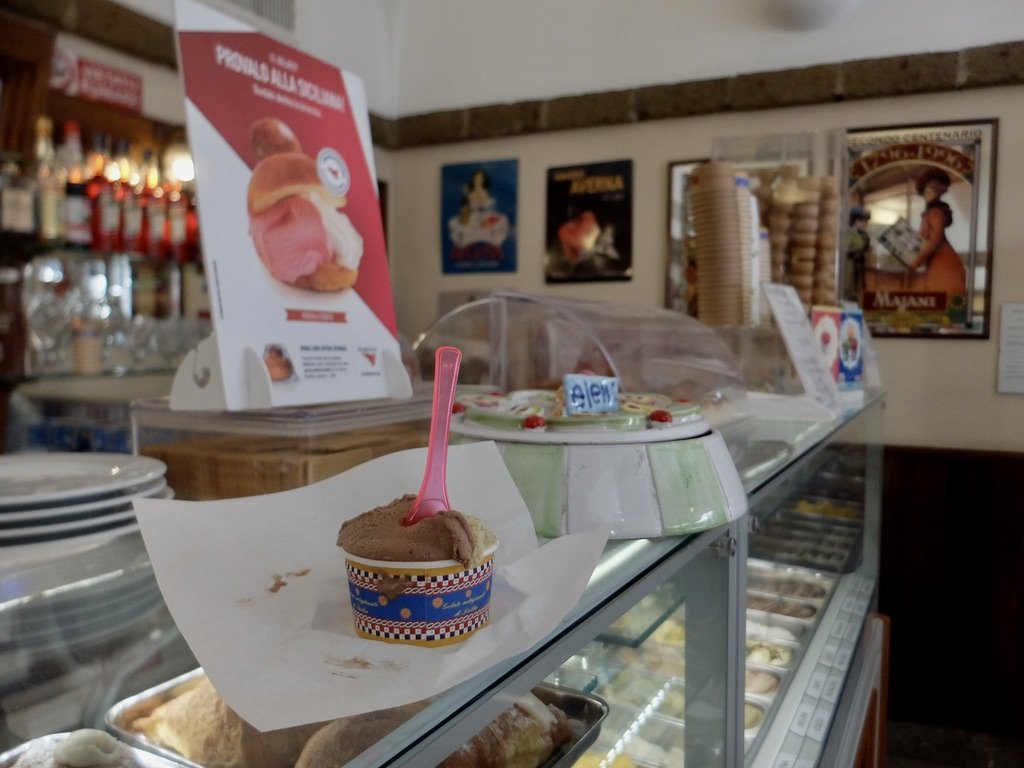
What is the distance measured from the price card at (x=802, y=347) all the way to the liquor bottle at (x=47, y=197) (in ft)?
7.46

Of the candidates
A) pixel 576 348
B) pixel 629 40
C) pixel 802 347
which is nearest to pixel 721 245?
pixel 802 347

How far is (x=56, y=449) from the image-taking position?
262 cm

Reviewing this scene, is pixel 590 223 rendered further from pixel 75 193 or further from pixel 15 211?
pixel 15 211

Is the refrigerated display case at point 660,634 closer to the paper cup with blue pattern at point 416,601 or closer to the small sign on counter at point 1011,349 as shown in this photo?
the paper cup with blue pattern at point 416,601

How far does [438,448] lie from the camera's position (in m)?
0.59

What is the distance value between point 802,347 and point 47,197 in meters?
2.40

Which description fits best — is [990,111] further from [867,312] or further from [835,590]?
[835,590]

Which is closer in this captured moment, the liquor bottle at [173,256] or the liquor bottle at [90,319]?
the liquor bottle at [90,319]

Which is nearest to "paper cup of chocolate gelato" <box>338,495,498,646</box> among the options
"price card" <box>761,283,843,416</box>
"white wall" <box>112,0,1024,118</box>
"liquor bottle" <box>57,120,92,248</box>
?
"price card" <box>761,283,843,416</box>

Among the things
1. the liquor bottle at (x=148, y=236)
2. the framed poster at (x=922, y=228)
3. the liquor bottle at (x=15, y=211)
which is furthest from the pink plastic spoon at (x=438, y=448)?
the framed poster at (x=922, y=228)

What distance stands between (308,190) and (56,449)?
1.79 metres

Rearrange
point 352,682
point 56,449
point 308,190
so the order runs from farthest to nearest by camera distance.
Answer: point 56,449 → point 308,190 → point 352,682

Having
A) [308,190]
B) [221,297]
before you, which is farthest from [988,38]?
[221,297]

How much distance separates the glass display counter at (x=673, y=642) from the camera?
0.50 m
